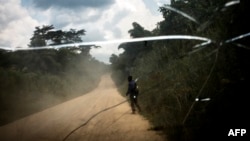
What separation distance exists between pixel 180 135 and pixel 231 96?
1.75 meters

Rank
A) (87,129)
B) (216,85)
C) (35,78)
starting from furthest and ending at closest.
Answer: (35,78), (87,129), (216,85)

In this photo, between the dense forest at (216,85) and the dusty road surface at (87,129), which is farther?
the dusty road surface at (87,129)

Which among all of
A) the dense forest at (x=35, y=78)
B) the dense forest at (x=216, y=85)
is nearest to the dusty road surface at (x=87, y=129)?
the dense forest at (x=216, y=85)

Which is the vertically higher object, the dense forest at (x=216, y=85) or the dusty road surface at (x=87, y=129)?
the dense forest at (x=216, y=85)

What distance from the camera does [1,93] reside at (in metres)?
16.8

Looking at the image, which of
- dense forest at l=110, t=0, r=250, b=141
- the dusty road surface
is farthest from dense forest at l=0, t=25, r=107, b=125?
dense forest at l=110, t=0, r=250, b=141

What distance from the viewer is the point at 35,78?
74.8 feet

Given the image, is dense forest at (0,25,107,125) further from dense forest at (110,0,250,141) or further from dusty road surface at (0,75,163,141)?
dense forest at (110,0,250,141)

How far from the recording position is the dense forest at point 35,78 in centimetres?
1697

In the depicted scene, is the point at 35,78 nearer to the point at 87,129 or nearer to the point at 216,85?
the point at 87,129

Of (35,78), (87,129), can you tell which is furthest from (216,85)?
(35,78)

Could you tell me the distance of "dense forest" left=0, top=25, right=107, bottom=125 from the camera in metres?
17.0

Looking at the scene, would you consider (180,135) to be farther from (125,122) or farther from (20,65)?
(20,65)

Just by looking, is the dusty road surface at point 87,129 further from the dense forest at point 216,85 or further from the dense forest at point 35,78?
the dense forest at point 35,78
